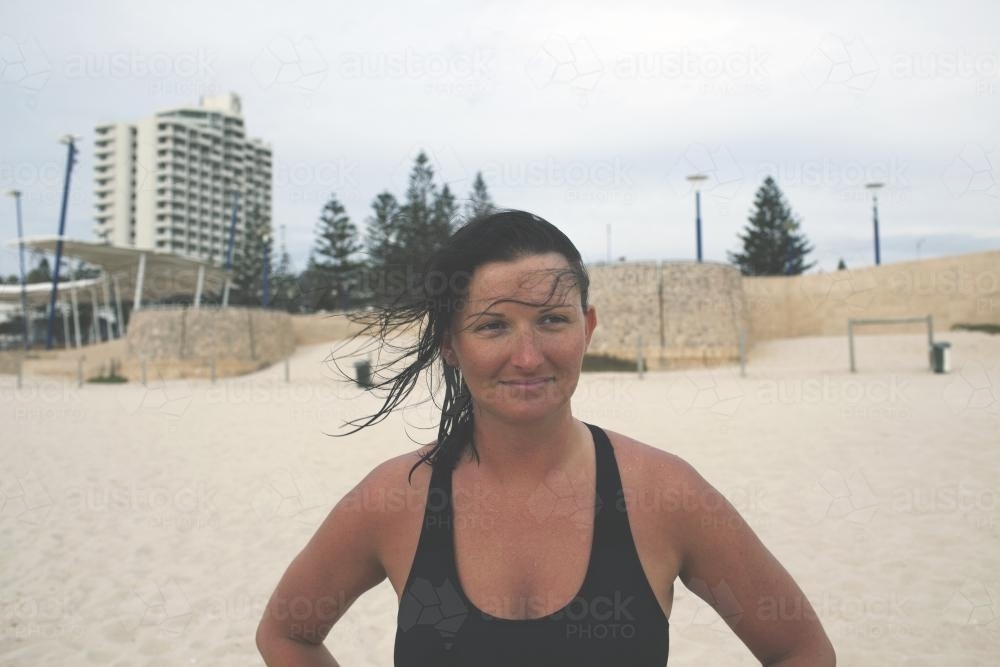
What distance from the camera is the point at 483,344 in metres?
1.17

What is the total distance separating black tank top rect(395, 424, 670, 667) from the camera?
111cm

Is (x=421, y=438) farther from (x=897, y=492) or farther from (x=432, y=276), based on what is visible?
(x=432, y=276)

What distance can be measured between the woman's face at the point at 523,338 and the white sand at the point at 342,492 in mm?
2779

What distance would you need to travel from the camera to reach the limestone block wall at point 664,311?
74.3 feet

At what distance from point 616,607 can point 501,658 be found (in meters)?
0.21

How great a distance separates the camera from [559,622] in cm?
112

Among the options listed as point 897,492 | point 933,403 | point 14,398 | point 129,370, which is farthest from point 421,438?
point 129,370

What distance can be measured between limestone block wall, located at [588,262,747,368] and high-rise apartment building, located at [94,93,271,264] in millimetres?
62106
